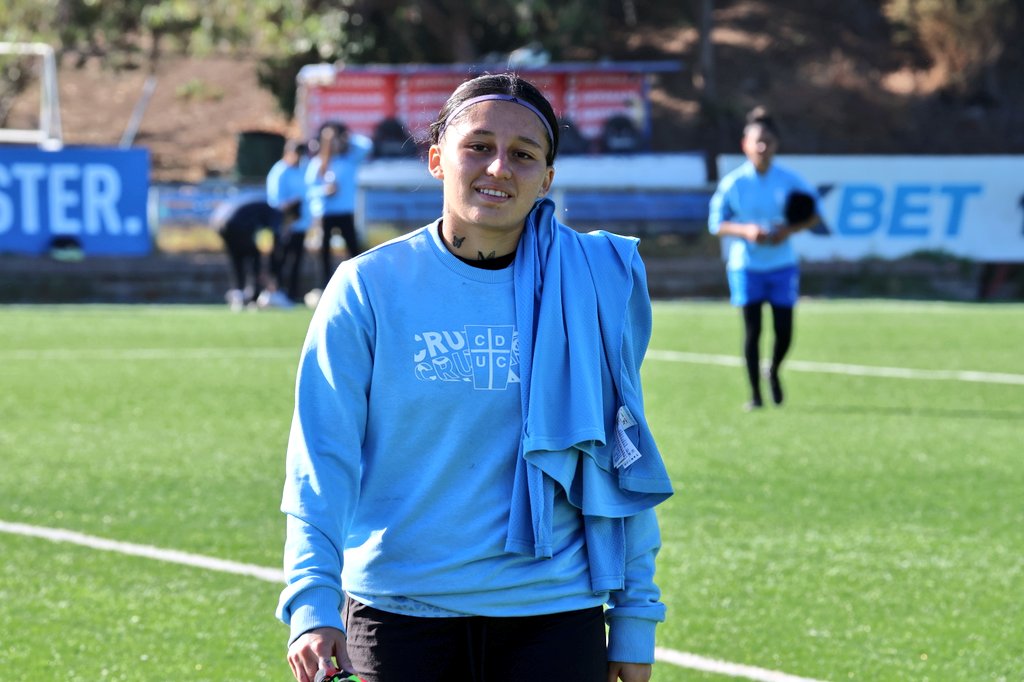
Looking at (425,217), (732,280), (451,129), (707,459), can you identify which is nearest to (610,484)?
(451,129)

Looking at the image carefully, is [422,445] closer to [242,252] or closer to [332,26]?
[242,252]

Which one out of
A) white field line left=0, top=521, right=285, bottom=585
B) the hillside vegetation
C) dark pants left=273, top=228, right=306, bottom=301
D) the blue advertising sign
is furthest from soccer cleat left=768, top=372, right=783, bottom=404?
the hillside vegetation

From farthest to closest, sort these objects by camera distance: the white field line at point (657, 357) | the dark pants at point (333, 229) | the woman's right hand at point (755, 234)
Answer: the dark pants at point (333, 229) → the white field line at point (657, 357) → the woman's right hand at point (755, 234)

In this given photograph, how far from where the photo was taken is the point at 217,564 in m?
6.93

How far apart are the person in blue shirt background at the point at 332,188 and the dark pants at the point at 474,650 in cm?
1627

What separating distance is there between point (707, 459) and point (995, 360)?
6.57 m

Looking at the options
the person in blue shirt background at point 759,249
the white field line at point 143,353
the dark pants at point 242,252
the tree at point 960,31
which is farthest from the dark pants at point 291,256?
the tree at point 960,31

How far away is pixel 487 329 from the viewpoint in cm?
313

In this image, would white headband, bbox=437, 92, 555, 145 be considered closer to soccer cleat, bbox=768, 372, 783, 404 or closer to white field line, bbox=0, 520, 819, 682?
white field line, bbox=0, 520, 819, 682

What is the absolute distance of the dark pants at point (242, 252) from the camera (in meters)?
20.3

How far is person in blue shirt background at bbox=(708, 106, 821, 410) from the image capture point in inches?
467

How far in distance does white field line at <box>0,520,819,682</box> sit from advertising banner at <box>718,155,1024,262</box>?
55.8ft

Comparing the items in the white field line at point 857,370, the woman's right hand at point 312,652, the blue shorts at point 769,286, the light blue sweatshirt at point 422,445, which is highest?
the light blue sweatshirt at point 422,445

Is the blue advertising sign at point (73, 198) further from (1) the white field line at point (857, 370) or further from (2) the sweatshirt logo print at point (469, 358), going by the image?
(2) the sweatshirt logo print at point (469, 358)
